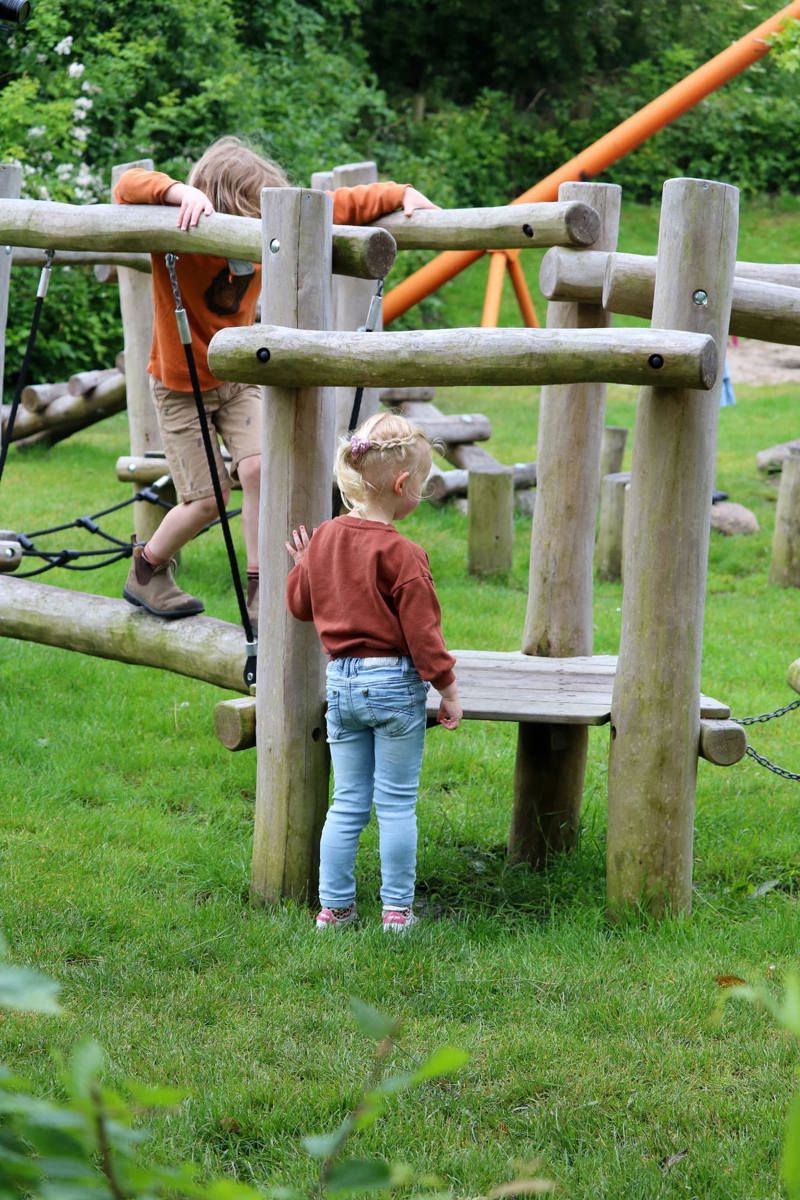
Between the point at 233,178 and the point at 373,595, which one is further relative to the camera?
the point at 233,178

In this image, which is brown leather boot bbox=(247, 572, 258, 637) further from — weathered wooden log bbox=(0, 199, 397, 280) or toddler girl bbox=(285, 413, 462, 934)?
weathered wooden log bbox=(0, 199, 397, 280)

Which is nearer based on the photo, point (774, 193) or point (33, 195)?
point (33, 195)

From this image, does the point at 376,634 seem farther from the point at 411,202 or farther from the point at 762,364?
the point at 762,364

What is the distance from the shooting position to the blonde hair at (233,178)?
4.46 m

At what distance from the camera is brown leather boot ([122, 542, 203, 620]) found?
15.5 feet

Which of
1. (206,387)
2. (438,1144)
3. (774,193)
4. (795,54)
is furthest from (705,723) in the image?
(774,193)

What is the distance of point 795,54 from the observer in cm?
1095

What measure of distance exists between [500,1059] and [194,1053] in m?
0.66

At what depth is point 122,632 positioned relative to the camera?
A: 475cm

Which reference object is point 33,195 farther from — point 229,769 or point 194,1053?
point 194,1053

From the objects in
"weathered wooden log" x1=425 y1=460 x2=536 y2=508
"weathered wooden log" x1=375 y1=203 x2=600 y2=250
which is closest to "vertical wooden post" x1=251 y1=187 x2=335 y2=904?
"weathered wooden log" x1=375 y1=203 x2=600 y2=250

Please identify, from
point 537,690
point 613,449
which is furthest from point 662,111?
point 537,690

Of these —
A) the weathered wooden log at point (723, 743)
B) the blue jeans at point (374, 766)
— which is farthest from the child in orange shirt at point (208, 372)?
the weathered wooden log at point (723, 743)

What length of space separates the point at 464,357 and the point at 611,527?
4.96 meters
